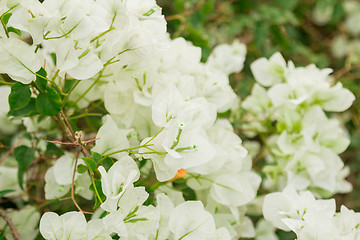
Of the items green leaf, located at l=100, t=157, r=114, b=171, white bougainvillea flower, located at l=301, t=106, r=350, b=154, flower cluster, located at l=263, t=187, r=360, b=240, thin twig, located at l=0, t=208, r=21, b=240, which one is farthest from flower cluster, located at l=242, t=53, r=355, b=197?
thin twig, located at l=0, t=208, r=21, b=240

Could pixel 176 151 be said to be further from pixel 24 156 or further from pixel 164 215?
pixel 24 156

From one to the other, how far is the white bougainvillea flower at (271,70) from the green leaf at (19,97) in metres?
0.46

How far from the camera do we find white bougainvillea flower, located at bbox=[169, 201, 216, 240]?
1.98 ft

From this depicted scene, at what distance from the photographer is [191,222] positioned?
606 millimetres

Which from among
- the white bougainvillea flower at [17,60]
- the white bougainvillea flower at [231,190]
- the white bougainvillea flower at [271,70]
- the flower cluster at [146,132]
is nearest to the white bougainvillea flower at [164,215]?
the flower cluster at [146,132]

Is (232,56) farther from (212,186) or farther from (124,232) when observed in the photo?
(124,232)

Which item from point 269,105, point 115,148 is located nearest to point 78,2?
point 115,148

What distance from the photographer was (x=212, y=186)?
2.34ft

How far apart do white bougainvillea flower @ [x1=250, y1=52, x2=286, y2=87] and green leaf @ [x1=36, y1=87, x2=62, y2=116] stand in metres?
0.43

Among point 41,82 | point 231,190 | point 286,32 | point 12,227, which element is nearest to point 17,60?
point 41,82

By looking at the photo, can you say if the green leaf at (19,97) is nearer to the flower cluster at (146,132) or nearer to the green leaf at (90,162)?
the flower cluster at (146,132)

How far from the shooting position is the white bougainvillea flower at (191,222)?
60 centimetres

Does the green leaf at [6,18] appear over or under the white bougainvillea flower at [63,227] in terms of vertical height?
over

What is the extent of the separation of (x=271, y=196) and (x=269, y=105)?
238 mm
